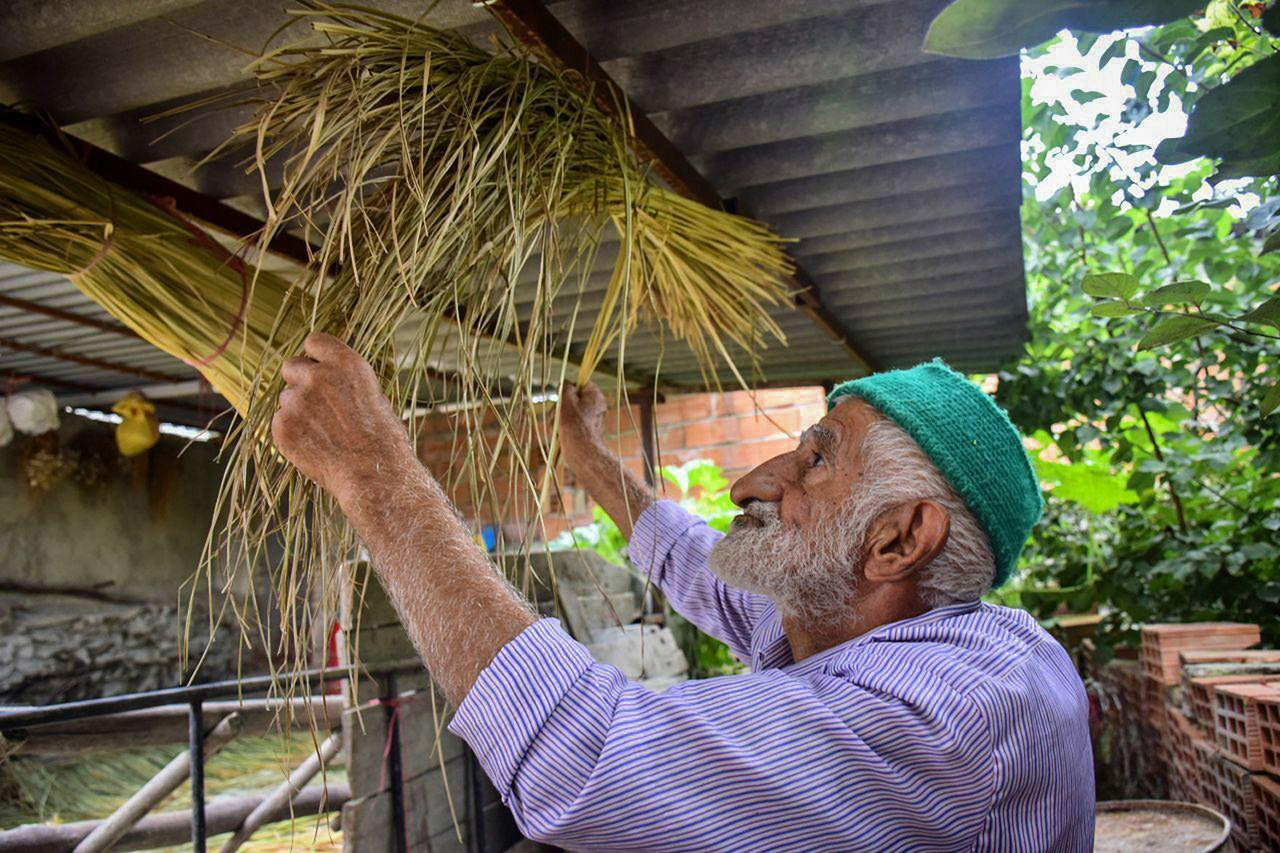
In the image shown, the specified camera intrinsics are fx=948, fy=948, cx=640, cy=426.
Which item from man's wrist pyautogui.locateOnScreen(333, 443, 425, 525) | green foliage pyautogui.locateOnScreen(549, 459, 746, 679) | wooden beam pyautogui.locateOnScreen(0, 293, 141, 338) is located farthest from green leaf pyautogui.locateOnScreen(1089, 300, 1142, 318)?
green foliage pyautogui.locateOnScreen(549, 459, 746, 679)

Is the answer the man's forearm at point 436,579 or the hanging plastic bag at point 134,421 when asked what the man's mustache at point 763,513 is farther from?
the hanging plastic bag at point 134,421

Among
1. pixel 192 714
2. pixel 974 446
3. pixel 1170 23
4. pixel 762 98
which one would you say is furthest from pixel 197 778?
pixel 1170 23

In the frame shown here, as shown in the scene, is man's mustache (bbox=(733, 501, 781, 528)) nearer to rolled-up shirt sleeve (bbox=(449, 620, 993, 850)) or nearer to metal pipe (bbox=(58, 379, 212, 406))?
rolled-up shirt sleeve (bbox=(449, 620, 993, 850))

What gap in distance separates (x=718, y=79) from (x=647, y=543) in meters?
0.82

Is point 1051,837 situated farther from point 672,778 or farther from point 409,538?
point 409,538

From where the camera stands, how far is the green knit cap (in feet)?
3.95

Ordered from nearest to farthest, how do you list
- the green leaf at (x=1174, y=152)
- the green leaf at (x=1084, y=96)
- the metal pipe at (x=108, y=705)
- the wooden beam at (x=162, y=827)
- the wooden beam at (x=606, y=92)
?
the green leaf at (x=1174, y=152) < the wooden beam at (x=606, y=92) < the metal pipe at (x=108, y=705) < the wooden beam at (x=162, y=827) < the green leaf at (x=1084, y=96)

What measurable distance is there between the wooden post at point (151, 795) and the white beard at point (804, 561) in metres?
1.40

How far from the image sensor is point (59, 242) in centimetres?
147

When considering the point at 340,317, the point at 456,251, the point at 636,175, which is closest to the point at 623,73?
the point at 636,175

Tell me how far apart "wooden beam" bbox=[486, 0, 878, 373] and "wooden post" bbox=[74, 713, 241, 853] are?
1518mm

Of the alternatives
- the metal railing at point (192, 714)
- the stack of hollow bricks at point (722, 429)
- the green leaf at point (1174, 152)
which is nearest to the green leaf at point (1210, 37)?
the green leaf at point (1174, 152)

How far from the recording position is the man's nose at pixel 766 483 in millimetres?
1323

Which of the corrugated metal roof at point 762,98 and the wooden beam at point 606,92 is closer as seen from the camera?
the wooden beam at point 606,92
